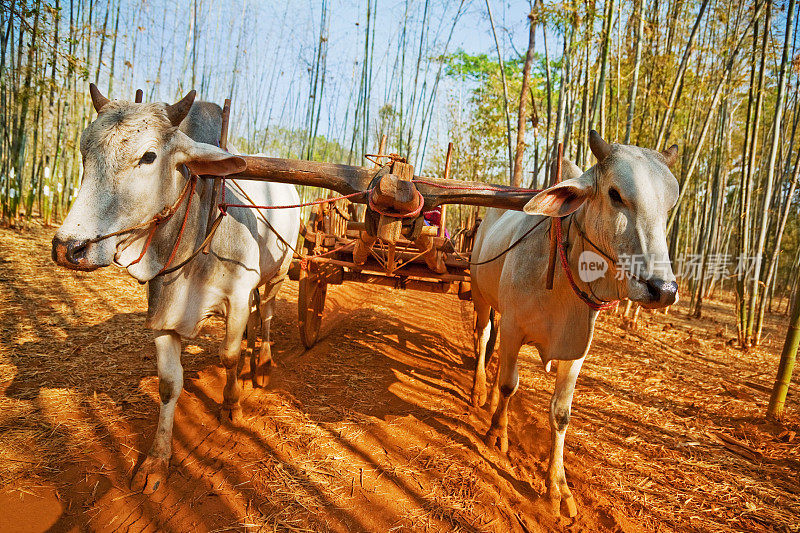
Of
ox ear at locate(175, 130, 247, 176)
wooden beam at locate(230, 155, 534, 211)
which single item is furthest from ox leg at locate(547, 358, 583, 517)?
ox ear at locate(175, 130, 247, 176)

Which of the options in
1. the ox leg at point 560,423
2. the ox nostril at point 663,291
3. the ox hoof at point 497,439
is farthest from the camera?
the ox hoof at point 497,439

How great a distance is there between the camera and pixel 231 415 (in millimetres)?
3068

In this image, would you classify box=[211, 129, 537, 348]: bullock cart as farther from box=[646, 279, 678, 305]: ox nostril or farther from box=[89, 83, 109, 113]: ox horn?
box=[646, 279, 678, 305]: ox nostril

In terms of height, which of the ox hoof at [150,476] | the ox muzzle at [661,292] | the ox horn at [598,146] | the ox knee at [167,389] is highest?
the ox horn at [598,146]

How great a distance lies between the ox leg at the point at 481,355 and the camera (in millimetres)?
3824

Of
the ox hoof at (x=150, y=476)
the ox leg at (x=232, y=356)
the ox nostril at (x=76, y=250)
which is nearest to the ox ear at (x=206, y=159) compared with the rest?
the ox nostril at (x=76, y=250)

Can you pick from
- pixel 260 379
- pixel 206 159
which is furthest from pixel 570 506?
pixel 206 159

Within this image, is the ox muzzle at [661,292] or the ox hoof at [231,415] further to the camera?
the ox hoof at [231,415]

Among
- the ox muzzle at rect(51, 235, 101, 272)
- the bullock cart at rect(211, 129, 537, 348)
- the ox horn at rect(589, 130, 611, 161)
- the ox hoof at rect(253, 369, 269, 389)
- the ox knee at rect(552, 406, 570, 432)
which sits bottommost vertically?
the ox hoof at rect(253, 369, 269, 389)

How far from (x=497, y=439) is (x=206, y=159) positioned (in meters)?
2.40

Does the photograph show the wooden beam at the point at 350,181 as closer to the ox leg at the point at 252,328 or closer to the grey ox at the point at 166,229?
the grey ox at the point at 166,229

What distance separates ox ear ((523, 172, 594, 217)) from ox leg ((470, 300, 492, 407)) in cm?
202

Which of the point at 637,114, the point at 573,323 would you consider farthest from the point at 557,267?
the point at 637,114

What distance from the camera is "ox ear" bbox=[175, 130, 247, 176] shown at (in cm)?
216
